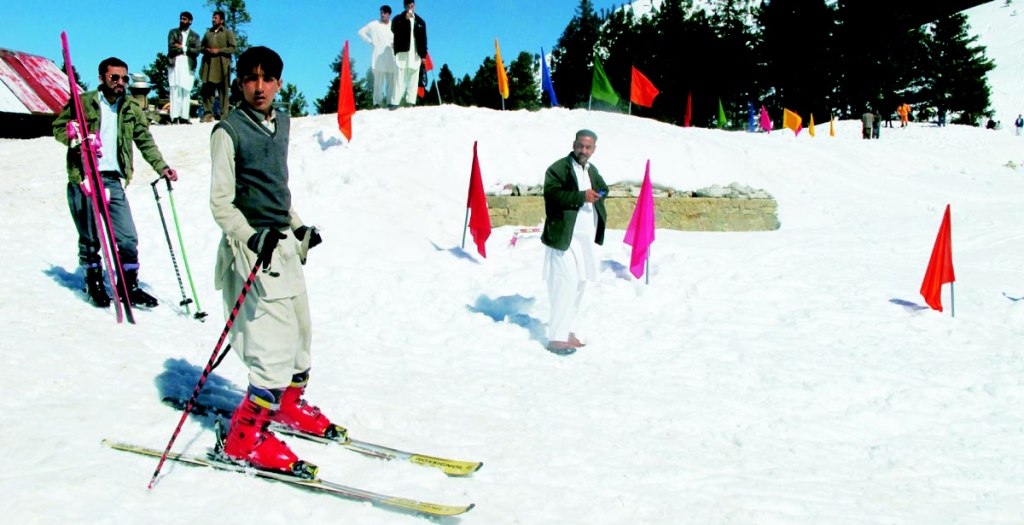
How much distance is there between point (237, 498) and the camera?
3.48 metres

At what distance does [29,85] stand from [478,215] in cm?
1826

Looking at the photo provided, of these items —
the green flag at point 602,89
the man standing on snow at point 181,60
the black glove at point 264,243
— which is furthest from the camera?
the green flag at point 602,89

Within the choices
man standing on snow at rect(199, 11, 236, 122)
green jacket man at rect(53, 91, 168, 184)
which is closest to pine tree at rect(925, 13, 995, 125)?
man standing on snow at rect(199, 11, 236, 122)

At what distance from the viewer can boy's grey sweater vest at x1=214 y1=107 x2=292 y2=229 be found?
12.6 feet

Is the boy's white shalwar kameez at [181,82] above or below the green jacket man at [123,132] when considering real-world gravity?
above

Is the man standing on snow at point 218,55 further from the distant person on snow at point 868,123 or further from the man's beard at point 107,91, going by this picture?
the distant person on snow at point 868,123

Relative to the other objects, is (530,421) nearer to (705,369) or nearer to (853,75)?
(705,369)

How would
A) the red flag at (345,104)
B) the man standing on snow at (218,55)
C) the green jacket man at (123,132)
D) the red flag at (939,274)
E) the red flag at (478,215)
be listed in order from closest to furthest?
the green jacket man at (123,132), the red flag at (939,274), the red flag at (478,215), the red flag at (345,104), the man standing on snow at (218,55)

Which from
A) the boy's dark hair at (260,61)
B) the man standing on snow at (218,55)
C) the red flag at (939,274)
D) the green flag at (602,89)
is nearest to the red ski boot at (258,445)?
the boy's dark hair at (260,61)

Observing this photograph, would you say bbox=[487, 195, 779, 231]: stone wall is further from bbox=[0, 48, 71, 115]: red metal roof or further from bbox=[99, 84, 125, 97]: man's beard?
bbox=[0, 48, 71, 115]: red metal roof

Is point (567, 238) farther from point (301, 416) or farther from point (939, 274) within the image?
point (939, 274)

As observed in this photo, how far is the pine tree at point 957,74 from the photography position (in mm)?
59812

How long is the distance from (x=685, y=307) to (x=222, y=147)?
590 cm

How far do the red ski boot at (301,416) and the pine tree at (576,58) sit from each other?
196 ft
